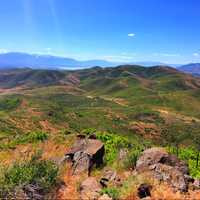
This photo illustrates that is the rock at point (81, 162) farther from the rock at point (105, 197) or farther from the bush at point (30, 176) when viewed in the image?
the rock at point (105, 197)

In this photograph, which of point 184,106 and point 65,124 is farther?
point 184,106

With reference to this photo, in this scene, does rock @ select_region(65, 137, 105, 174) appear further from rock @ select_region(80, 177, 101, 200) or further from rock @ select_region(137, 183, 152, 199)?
rock @ select_region(137, 183, 152, 199)

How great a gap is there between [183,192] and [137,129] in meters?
53.7

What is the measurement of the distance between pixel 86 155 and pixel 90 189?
11.4ft

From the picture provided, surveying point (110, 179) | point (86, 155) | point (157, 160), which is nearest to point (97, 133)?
point (86, 155)

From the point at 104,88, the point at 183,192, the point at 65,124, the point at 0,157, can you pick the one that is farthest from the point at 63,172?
the point at 104,88

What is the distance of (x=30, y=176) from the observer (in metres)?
9.62

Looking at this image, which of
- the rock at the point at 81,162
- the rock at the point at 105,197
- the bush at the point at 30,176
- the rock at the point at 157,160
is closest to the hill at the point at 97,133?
the bush at the point at 30,176

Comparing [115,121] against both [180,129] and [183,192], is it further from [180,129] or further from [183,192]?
[183,192]

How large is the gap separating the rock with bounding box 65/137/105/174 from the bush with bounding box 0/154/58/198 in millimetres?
1965

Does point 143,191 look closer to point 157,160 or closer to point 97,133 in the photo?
point 157,160

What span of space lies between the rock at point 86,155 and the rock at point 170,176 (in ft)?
10.1

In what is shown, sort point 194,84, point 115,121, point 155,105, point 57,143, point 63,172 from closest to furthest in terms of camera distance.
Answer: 1. point 63,172
2. point 57,143
3. point 115,121
4. point 155,105
5. point 194,84

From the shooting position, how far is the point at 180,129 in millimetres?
64812
